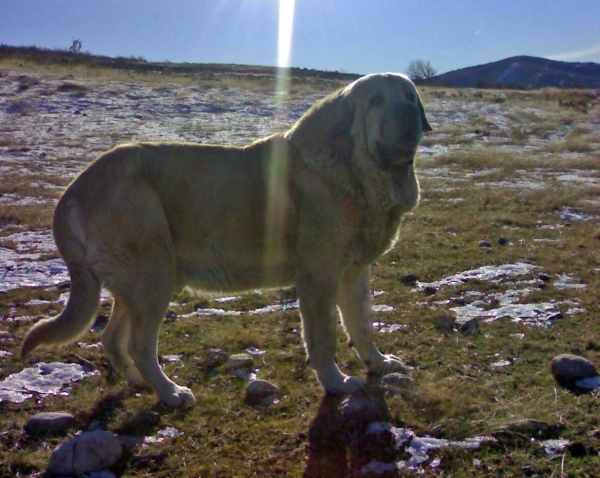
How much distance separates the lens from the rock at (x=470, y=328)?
514cm

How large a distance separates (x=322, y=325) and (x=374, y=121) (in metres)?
1.45

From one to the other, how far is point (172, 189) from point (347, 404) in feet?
6.25

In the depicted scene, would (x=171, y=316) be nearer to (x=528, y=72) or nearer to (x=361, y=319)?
(x=361, y=319)

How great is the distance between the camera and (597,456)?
10.5 ft

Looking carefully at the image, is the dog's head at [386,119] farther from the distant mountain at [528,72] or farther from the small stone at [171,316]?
the distant mountain at [528,72]

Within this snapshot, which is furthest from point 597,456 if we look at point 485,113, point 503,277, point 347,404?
point 485,113

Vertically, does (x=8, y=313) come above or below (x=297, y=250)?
below

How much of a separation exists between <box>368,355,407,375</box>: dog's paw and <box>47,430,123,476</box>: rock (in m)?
1.96

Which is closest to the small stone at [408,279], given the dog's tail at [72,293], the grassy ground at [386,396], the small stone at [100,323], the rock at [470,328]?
the grassy ground at [386,396]

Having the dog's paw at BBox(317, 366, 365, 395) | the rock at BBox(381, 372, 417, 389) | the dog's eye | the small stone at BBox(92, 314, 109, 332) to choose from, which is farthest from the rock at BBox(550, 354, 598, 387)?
the small stone at BBox(92, 314, 109, 332)

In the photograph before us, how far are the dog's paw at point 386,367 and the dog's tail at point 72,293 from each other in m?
2.05

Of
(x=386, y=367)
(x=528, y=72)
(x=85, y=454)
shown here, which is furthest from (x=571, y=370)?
(x=528, y=72)

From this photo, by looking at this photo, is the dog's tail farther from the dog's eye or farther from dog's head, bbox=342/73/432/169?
the dog's eye

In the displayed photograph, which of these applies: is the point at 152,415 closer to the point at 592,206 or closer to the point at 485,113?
the point at 592,206
